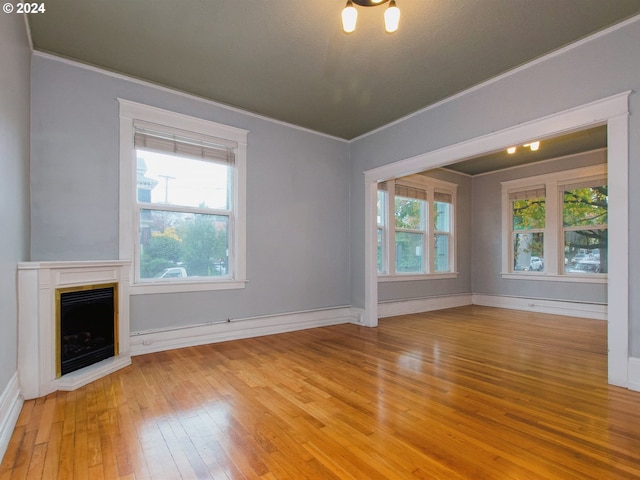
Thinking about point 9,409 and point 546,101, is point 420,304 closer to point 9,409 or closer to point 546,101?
point 546,101

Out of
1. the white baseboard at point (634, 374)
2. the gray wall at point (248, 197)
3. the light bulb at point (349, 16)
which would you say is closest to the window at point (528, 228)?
the gray wall at point (248, 197)

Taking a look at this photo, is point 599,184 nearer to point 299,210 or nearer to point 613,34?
point 613,34

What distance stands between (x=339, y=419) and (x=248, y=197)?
3025 mm

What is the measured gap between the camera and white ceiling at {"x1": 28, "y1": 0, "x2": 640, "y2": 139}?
100 inches

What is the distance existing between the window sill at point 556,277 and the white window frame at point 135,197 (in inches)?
217

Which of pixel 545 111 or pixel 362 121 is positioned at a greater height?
pixel 362 121

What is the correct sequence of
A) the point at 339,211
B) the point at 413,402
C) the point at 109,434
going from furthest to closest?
the point at 339,211
the point at 413,402
the point at 109,434

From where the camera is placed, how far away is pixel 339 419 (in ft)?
7.09

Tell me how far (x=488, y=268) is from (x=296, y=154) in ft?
16.4

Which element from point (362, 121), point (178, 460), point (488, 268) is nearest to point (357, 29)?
point (362, 121)

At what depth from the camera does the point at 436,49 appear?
3039 mm

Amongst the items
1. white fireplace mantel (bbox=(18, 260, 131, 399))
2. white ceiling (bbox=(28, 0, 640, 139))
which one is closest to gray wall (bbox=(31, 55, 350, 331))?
white ceiling (bbox=(28, 0, 640, 139))

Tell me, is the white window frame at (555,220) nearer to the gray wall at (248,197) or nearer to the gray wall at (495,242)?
the gray wall at (495,242)

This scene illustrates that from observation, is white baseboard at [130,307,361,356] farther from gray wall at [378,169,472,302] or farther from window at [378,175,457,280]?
gray wall at [378,169,472,302]
